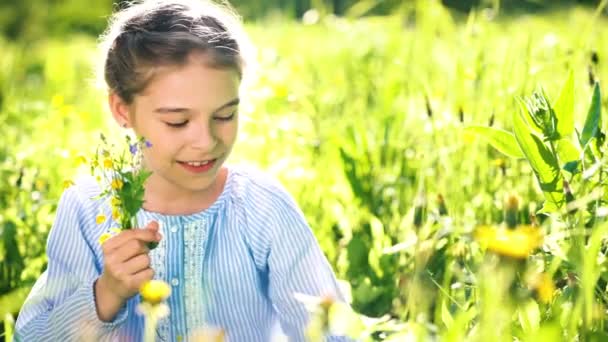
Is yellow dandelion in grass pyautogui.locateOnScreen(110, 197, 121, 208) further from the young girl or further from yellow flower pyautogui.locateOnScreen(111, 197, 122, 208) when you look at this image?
the young girl

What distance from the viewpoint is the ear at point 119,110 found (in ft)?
6.68

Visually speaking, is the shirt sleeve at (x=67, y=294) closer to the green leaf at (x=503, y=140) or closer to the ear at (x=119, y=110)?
the ear at (x=119, y=110)

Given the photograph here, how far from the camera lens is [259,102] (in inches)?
139

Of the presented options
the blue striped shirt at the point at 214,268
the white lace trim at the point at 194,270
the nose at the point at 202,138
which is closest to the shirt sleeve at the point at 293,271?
the blue striped shirt at the point at 214,268

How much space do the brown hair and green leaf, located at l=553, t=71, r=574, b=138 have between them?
70 cm

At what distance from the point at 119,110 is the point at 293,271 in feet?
1.75

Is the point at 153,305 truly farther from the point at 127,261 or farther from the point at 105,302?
the point at 105,302

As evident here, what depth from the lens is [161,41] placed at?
1963mm

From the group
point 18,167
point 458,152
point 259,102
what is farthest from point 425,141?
point 18,167

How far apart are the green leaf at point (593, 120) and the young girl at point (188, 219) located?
61 centimetres

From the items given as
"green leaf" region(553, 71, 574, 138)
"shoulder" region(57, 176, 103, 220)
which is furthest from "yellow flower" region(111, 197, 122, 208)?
"green leaf" region(553, 71, 574, 138)

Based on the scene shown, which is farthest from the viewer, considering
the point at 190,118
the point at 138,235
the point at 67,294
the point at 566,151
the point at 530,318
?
the point at 67,294

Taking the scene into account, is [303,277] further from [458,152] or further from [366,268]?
[458,152]

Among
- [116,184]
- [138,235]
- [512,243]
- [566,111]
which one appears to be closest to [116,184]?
[116,184]
